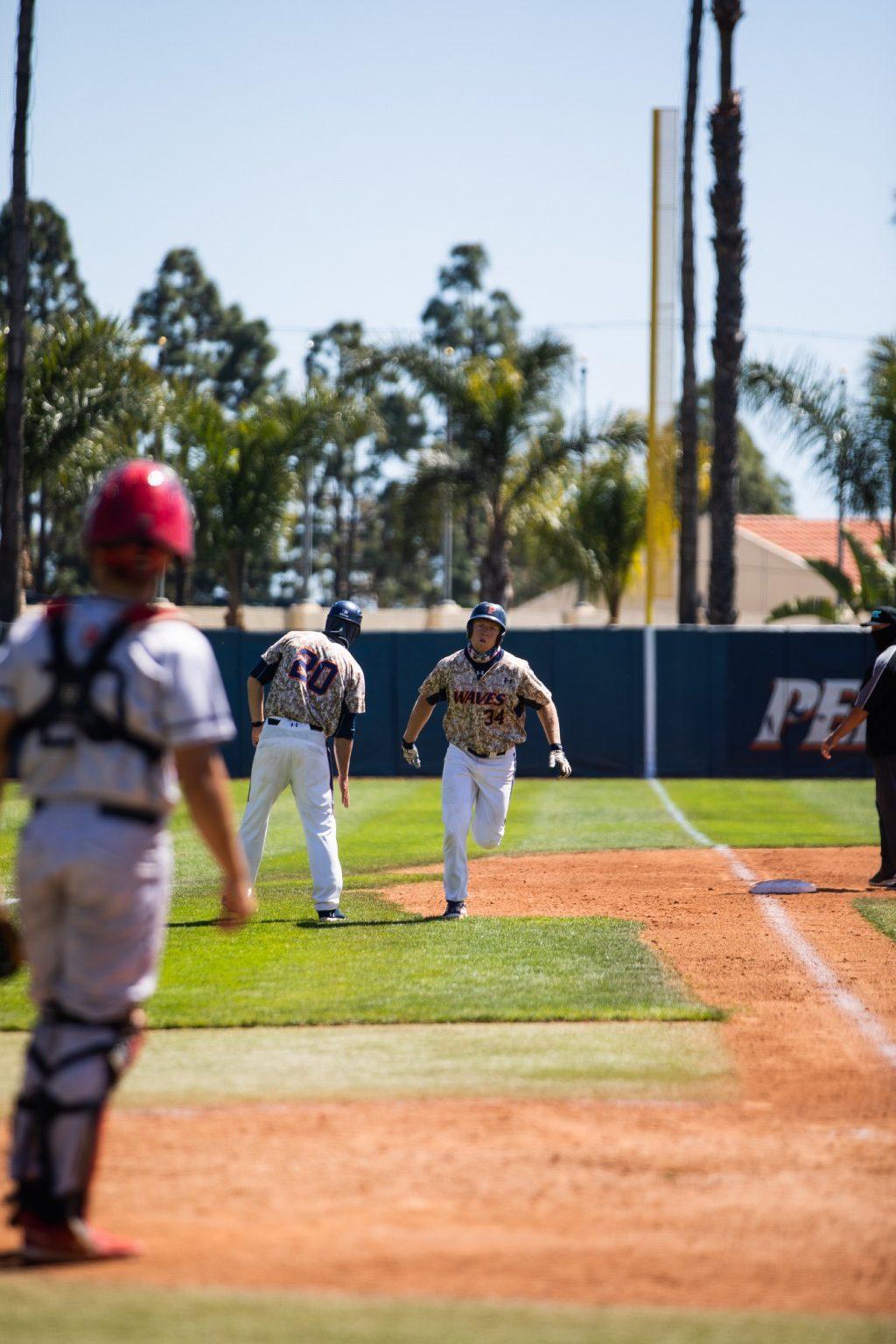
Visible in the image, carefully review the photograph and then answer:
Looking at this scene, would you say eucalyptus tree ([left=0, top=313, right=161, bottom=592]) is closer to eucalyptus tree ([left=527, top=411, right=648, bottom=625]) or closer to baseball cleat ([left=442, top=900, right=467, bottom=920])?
eucalyptus tree ([left=527, top=411, right=648, bottom=625])

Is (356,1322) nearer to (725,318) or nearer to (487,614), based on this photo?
(487,614)

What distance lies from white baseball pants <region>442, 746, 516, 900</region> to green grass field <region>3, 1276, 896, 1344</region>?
21.5 feet

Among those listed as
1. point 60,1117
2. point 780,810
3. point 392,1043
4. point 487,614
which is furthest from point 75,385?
point 60,1117

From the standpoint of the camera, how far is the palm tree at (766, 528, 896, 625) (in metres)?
28.7

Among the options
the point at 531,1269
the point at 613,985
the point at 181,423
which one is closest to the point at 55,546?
the point at 181,423

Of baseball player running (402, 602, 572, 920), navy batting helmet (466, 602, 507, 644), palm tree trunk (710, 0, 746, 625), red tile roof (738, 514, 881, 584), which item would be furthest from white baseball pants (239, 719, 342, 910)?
red tile roof (738, 514, 881, 584)

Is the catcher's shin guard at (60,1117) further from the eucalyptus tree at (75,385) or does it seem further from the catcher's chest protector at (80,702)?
the eucalyptus tree at (75,385)

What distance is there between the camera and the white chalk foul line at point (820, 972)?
7.12m

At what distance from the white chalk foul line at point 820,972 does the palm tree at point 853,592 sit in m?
14.9

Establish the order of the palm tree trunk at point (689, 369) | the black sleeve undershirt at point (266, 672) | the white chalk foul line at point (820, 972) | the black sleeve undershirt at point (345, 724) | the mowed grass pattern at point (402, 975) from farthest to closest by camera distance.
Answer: the palm tree trunk at point (689, 369), the black sleeve undershirt at point (345, 724), the black sleeve undershirt at point (266, 672), the mowed grass pattern at point (402, 975), the white chalk foul line at point (820, 972)

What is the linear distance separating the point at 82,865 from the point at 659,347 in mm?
25181

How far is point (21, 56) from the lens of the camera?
78.3 feet

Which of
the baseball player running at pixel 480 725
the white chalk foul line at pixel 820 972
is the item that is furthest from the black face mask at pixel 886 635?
the baseball player running at pixel 480 725

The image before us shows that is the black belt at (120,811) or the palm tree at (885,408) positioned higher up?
the palm tree at (885,408)
